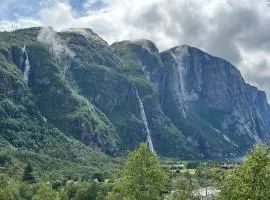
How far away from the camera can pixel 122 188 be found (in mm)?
94688

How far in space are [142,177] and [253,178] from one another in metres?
29.0

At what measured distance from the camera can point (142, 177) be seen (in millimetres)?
94625

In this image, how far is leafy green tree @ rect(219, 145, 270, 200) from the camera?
67.5 metres

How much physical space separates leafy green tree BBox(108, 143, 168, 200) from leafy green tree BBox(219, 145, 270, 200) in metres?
22.1

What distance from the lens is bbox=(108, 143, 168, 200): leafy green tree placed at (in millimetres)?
93188

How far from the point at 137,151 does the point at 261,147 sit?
29325 mm

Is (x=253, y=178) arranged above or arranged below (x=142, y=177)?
below

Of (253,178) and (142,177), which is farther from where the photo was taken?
(142,177)

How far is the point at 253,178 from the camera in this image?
229 feet

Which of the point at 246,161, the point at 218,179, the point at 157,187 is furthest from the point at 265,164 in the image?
the point at 157,187

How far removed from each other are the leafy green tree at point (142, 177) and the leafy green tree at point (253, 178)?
2214cm

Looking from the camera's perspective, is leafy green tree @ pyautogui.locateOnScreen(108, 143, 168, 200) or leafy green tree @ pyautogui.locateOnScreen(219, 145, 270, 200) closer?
leafy green tree @ pyautogui.locateOnScreen(219, 145, 270, 200)

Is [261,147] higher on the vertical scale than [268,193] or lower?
higher

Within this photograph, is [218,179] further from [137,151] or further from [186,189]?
[186,189]
